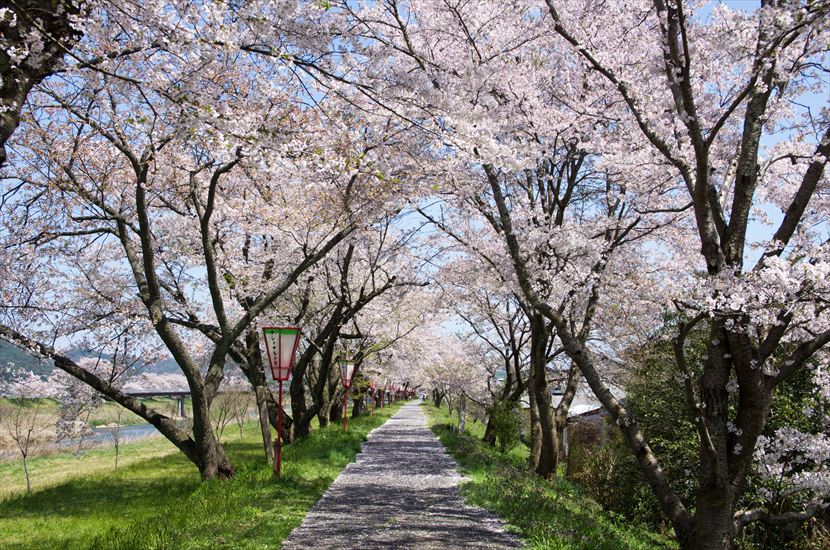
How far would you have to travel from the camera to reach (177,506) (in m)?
7.96

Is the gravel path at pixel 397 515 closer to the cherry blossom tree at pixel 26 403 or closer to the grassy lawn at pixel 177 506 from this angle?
the grassy lawn at pixel 177 506

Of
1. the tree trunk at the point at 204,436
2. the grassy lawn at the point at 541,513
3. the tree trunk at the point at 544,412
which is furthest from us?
the tree trunk at the point at 544,412

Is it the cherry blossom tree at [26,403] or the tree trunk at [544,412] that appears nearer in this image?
the tree trunk at [544,412]

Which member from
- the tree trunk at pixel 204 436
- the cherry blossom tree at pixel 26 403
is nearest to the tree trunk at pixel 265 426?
the tree trunk at pixel 204 436

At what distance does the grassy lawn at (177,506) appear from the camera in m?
6.19

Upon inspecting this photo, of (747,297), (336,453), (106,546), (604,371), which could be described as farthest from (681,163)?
(604,371)

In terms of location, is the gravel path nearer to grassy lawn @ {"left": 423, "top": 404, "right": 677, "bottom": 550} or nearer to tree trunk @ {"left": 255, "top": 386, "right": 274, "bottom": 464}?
grassy lawn @ {"left": 423, "top": 404, "right": 677, "bottom": 550}

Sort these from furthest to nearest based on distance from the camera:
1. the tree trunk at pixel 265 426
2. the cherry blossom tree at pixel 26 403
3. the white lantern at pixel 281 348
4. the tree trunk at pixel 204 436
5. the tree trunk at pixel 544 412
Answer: the cherry blossom tree at pixel 26 403 < the tree trunk at pixel 544 412 < the tree trunk at pixel 265 426 < the white lantern at pixel 281 348 < the tree trunk at pixel 204 436

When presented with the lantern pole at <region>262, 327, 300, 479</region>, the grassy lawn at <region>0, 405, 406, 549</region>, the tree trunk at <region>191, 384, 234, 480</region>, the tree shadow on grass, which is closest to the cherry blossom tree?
the grassy lawn at <region>0, 405, 406, 549</region>

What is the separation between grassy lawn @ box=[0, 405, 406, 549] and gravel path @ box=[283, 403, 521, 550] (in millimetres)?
298

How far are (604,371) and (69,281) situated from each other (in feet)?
60.1

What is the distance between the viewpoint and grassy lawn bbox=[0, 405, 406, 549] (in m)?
6.19

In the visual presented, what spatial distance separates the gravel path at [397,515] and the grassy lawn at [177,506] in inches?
11.7

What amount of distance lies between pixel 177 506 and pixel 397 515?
2.98 m
